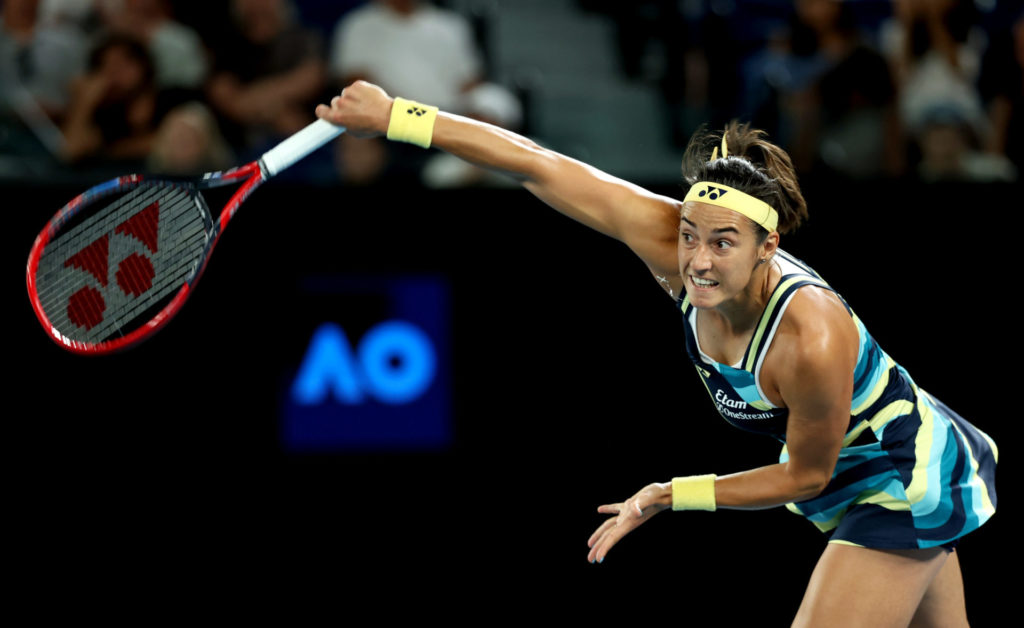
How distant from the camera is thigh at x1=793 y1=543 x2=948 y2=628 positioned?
324cm

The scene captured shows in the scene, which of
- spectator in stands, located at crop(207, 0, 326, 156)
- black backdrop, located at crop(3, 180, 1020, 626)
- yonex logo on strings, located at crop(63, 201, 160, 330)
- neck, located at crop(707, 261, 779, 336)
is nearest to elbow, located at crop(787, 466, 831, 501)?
neck, located at crop(707, 261, 779, 336)

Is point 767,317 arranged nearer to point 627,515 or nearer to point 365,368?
point 627,515

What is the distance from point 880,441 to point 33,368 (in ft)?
11.2

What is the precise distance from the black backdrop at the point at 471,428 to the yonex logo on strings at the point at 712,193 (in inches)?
79.4

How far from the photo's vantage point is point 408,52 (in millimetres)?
5840

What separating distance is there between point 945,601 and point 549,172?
169cm

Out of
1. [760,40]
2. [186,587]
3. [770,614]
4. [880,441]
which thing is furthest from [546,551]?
[760,40]

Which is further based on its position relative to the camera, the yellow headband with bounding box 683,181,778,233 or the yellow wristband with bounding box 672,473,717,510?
the yellow wristband with bounding box 672,473,717,510

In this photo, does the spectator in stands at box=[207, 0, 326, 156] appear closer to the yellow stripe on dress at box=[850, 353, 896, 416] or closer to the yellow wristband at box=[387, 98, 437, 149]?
the yellow wristband at box=[387, 98, 437, 149]

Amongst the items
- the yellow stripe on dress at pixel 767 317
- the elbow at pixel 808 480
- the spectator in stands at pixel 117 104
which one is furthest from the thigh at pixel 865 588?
the spectator in stands at pixel 117 104

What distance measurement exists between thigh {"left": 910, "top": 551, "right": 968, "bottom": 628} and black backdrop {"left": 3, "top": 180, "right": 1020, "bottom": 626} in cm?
165

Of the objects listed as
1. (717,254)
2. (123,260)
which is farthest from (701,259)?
(123,260)

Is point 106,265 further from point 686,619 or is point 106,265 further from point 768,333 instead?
point 686,619

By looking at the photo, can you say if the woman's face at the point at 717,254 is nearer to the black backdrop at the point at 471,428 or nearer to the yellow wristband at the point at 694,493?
the yellow wristband at the point at 694,493
